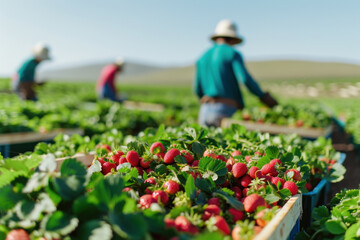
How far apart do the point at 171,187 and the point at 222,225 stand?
1.09ft

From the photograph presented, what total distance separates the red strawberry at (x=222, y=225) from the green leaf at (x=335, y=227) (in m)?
0.60

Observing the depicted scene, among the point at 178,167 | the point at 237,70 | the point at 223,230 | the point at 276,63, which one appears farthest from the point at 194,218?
the point at 276,63

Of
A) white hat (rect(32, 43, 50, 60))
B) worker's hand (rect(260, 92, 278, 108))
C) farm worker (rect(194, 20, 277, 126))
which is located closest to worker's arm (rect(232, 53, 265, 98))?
farm worker (rect(194, 20, 277, 126))

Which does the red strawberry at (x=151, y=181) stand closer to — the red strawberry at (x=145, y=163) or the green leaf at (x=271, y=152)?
the red strawberry at (x=145, y=163)

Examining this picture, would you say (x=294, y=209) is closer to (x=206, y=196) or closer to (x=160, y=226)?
(x=206, y=196)

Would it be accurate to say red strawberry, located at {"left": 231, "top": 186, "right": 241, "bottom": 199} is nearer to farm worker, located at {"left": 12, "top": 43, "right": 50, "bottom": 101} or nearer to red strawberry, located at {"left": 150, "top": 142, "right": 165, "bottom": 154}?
red strawberry, located at {"left": 150, "top": 142, "right": 165, "bottom": 154}

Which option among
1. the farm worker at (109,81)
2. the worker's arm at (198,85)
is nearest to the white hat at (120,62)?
the farm worker at (109,81)

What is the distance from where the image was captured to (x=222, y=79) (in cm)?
461

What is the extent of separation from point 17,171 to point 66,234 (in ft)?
1.28

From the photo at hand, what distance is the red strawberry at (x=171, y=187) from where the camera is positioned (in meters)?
1.47

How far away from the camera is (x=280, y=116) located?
18.4 ft

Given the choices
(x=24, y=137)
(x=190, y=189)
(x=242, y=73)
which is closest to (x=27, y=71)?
(x=24, y=137)

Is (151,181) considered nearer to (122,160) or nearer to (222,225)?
(122,160)

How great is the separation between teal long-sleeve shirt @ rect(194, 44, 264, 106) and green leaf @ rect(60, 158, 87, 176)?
10.8 ft
